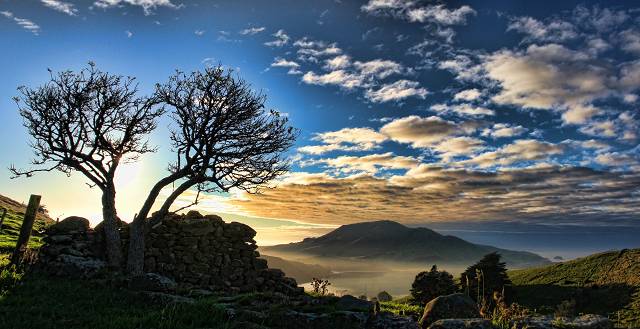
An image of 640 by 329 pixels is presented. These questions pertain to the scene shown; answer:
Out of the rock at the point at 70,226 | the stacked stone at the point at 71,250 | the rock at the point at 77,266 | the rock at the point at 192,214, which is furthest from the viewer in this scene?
the rock at the point at 192,214

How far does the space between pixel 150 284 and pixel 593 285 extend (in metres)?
30.2

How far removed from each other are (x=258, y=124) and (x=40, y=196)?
42.4ft

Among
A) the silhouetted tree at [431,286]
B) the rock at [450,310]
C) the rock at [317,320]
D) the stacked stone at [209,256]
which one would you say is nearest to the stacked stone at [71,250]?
the stacked stone at [209,256]

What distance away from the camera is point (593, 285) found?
98.6 feet

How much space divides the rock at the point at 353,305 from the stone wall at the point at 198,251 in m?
11.6

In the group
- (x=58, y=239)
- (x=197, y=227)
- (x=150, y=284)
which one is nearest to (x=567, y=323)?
(x=150, y=284)

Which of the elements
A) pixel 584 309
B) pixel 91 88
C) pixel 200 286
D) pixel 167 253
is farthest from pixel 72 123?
pixel 584 309

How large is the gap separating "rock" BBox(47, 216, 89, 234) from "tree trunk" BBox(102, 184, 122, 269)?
1167 mm

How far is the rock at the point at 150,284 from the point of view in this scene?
602 inches

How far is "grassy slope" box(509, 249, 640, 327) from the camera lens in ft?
84.2

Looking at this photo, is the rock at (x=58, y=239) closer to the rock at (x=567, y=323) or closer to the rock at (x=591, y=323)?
the rock at (x=567, y=323)

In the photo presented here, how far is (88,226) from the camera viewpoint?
24.1 m

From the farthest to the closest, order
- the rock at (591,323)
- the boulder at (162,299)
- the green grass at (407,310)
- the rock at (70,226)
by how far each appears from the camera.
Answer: the rock at (70,226)
the green grass at (407,310)
the boulder at (162,299)
the rock at (591,323)

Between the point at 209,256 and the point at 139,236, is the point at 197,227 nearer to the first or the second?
the point at 209,256
